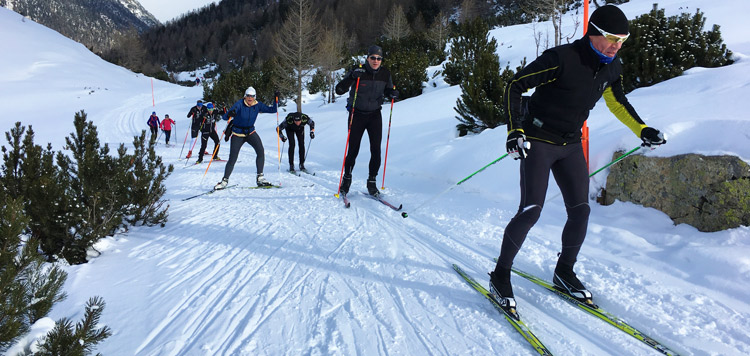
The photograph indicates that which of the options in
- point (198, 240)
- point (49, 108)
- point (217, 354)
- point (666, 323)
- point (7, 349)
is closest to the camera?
point (7, 349)

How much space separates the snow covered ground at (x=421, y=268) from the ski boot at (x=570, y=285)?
0.44 feet

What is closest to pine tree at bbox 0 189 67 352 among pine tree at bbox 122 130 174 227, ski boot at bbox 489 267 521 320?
ski boot at bbox 489 267 521 320

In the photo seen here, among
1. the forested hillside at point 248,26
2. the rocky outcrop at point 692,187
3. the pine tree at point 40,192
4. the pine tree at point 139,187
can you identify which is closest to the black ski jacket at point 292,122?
the pine tree at point 139,187

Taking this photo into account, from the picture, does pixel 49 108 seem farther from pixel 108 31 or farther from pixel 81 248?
pixel 108 31

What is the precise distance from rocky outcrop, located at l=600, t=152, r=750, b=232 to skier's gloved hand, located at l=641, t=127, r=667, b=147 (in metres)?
Result: 1.36

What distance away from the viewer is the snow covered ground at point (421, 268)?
7.60 ft

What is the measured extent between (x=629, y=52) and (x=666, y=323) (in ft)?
24.6

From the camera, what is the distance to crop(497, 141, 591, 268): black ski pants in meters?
2.62

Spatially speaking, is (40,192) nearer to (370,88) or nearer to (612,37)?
(370,88)

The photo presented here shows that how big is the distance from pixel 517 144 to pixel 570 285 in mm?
1201

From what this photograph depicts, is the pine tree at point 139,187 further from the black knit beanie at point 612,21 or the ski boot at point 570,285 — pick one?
Answer: the black knit beanie at point 612,21

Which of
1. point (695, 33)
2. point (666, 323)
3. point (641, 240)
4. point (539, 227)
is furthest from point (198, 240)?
point (695, 33)

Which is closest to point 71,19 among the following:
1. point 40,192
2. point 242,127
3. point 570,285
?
point 242,127

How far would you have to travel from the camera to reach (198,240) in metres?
4.14
